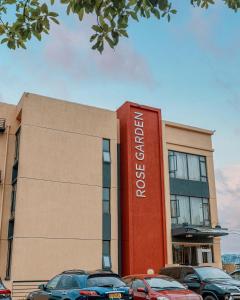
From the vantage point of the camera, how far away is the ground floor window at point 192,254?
90.7 ft

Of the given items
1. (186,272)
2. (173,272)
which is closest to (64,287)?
(186,272)

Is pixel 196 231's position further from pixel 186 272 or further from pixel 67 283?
pixel 67 283

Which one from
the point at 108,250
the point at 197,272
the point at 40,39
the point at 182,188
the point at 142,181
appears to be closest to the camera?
the point at 40,39

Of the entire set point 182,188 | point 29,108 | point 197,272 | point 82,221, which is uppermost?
point 29,108

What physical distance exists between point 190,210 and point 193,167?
3.43m

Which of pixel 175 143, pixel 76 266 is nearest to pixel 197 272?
pixel 76 266

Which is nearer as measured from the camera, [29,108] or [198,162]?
[29,108]

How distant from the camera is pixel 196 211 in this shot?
96.0 feet

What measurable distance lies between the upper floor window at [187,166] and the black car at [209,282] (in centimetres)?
1261

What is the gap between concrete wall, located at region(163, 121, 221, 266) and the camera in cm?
2903

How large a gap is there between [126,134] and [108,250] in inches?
308

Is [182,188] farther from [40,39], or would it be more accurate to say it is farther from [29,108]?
[40,39]

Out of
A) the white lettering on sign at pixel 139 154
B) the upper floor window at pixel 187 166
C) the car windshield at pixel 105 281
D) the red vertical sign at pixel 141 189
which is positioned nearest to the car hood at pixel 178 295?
the car windshield at pixel 105 281

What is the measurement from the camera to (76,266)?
76.4 feet
